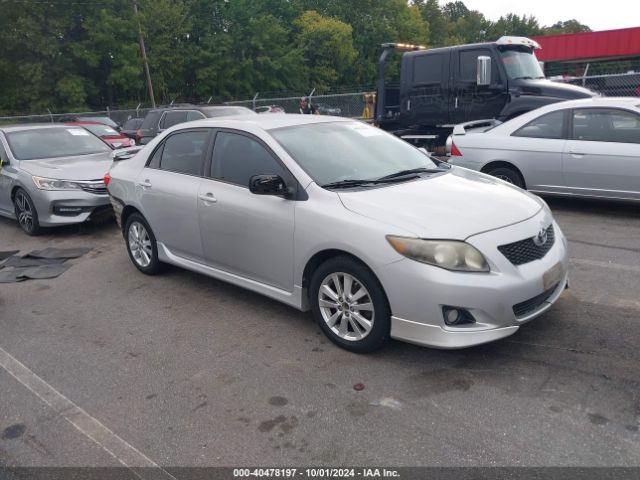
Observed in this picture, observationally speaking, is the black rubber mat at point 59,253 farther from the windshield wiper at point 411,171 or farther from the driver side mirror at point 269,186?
the windshield wiper at point 411,171

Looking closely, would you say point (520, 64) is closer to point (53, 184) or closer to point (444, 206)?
point (444, 206)

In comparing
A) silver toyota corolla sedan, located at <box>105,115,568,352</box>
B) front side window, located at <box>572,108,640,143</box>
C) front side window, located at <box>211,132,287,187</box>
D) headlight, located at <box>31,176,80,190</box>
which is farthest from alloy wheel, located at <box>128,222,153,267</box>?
front side window, located at <box>572,108,640,143</box>

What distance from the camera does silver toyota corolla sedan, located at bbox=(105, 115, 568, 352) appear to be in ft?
11.5

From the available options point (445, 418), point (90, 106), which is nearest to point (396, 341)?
point (445, 418)

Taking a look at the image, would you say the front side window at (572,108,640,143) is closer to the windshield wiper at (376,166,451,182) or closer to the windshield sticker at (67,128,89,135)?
the windshield wiper at (376,166,451,182)

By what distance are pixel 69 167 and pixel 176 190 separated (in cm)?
371

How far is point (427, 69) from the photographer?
11.4m

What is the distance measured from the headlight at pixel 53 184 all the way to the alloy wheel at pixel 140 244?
2229 millimetres

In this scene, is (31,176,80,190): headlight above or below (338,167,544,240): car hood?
below

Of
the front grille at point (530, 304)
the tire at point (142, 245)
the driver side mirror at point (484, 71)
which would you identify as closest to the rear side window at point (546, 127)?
the driver side mirror at point (484, 71)

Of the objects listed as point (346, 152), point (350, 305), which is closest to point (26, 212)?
point (346, 152)

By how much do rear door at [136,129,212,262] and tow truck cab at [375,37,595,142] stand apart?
695 cm

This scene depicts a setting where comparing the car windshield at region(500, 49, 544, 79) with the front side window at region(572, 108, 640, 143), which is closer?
the front side window at region(572, 108, 640, 143)

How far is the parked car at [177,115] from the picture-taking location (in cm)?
1264
